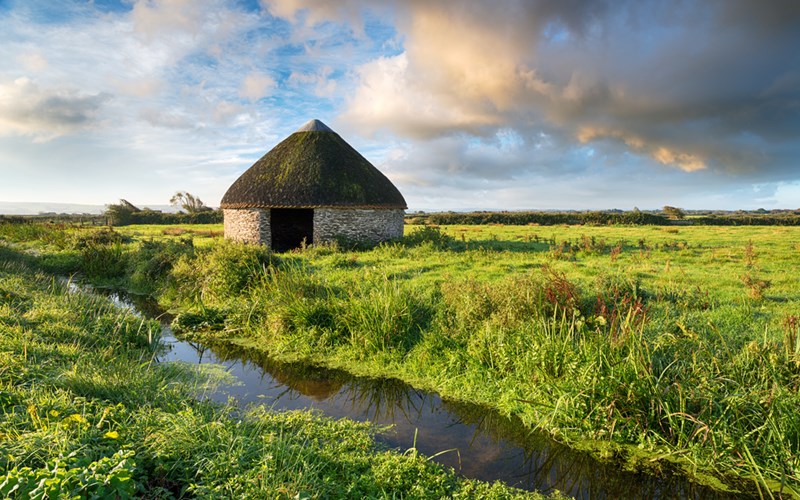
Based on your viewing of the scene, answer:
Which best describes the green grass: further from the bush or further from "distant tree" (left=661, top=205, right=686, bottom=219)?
"distant tree" (left=661, top=205, right=686, bottom=219)

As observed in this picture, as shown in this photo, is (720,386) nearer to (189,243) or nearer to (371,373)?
(371,373)

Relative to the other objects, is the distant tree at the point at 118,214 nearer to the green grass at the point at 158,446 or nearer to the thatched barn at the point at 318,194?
the thatched barn at the point at 318,194

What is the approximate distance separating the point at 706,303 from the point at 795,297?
2.64 m

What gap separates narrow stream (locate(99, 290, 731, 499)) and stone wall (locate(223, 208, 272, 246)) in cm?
1111

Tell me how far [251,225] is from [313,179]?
363 centimetres

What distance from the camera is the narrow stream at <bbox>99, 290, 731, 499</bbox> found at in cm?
491

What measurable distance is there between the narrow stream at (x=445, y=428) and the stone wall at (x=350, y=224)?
424 inches

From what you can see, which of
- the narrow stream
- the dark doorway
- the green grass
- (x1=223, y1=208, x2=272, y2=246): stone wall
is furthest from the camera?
the dark doorway

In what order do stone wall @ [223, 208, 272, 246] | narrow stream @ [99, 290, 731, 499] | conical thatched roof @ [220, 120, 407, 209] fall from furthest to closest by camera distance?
stone wall @ [223, 208, 272, 246]
conical thatched roof @ [220, 120, 407, 209]
narrow stream @ [99, 290, 731, 499]

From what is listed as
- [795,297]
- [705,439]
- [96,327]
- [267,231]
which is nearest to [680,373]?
[705,439]

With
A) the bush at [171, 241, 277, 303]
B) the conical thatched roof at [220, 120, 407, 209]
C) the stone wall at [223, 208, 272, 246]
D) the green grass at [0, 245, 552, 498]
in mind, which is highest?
the conical thatched roof at [220, 120, 407, 209]

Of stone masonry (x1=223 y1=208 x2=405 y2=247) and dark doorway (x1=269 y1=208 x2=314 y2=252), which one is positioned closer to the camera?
stone masonry (x1=223 y1=208 x2=405 y2=247)

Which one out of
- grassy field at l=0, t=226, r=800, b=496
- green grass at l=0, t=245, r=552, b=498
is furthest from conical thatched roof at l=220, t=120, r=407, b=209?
green grass at l=0, t=245, r=552, b=498

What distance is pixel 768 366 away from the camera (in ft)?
18.3
